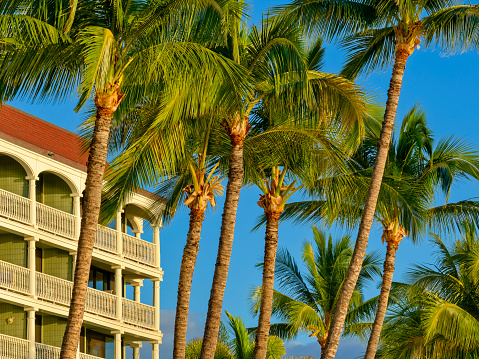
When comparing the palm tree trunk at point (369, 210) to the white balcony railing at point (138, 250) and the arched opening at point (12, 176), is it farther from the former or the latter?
the white balcony railing at point (138, 250)

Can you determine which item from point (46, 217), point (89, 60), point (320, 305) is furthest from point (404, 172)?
point (89, 60)

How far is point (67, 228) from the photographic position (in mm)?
33500

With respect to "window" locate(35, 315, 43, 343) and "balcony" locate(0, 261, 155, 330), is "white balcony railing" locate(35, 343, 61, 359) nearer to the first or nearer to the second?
"window" locate(35, 315, 43, 343)

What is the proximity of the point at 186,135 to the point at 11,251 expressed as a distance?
13.5m

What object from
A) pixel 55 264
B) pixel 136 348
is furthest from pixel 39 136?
pixel 136 348

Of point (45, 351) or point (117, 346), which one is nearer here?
point (45, 351)

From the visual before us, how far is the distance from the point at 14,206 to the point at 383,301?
12.7 metres

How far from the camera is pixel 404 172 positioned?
28.7 m

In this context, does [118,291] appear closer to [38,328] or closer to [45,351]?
[38,328]

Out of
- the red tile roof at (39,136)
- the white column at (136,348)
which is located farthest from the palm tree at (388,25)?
the white column at (136,348)

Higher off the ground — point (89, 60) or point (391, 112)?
point (391, 112)

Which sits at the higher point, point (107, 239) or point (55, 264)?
point (107, 239)

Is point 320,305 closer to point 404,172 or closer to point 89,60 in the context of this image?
point 404,172

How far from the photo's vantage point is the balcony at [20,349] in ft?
97.4
